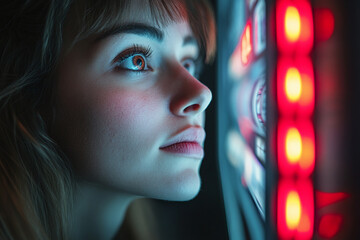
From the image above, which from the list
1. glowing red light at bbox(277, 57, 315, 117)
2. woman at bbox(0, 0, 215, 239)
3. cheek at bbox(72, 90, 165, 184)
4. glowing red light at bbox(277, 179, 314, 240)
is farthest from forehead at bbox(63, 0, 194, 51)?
glowing red light at bbox(277, 179, 314, 240)

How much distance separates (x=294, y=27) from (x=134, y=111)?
26cm

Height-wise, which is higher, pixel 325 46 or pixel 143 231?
pixel 325 46

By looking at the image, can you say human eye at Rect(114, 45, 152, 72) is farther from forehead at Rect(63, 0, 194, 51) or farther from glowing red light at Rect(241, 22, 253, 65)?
glowing red light at Rect(241, 22, 253, 65)

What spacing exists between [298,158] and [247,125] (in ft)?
0.39

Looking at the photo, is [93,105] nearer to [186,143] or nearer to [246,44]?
[186,143]

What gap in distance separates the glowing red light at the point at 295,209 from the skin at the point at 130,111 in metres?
0.16

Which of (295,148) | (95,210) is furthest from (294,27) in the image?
(95,210)

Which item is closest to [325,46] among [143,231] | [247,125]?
[247,125]

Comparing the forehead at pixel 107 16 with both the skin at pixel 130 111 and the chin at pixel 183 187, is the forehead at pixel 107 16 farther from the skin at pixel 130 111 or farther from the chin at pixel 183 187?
the chin at pixel 183 187

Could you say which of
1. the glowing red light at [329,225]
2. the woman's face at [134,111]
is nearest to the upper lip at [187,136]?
the woman's face at [134,111]

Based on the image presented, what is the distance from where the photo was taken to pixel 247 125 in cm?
57

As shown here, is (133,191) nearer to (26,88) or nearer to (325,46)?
(26,88)

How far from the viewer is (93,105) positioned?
1.80 ft

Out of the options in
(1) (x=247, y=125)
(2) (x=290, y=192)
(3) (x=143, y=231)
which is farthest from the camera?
(3) (x=143, y=231)
